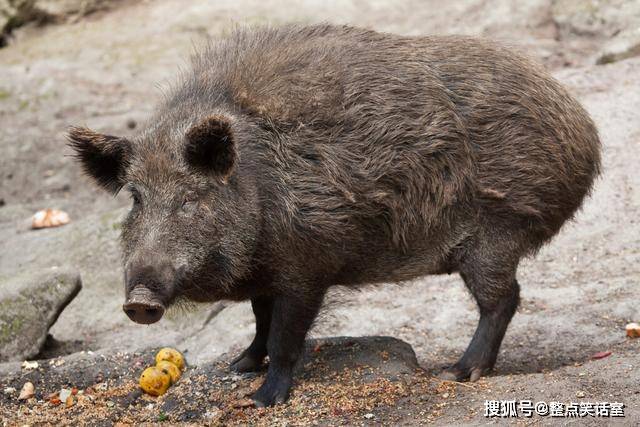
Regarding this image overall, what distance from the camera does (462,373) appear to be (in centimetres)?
650

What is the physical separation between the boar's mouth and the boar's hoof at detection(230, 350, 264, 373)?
56.7 inches

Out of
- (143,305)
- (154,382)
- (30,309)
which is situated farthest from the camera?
(30,309)

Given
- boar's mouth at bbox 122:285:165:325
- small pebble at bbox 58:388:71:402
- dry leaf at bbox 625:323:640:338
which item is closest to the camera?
boar's mouth at bbox 122:285:165:325

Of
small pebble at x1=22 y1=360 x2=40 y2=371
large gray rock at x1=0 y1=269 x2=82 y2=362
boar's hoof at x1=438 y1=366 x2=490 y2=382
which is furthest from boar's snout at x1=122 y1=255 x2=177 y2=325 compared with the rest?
large gray rock at x1=0 y1=269 x2=82 y2=362

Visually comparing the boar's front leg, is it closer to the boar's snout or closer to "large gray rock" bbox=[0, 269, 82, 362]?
the boar's snout

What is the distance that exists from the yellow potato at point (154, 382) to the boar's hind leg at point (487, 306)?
1840 mm

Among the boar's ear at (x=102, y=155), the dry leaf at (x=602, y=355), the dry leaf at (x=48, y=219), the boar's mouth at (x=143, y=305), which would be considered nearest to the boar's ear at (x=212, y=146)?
the boar's ear at (x=102, y=155)

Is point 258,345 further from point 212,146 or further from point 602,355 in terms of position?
point 602,355

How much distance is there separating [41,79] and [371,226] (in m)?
8.26

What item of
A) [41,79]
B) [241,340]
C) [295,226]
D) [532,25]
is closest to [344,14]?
[532,25]

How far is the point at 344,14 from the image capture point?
13.9 meters

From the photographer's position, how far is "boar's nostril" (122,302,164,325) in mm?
5133

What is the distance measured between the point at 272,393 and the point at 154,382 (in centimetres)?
86

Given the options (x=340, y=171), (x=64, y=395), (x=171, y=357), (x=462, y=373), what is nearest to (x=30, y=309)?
(x=64, y=395)
